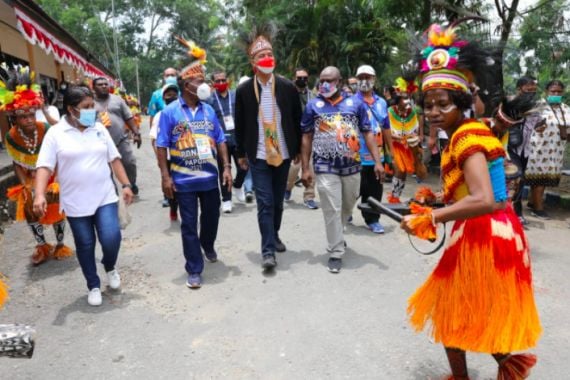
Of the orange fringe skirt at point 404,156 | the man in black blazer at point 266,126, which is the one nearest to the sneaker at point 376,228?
the orange fringe skirt at point 404,156

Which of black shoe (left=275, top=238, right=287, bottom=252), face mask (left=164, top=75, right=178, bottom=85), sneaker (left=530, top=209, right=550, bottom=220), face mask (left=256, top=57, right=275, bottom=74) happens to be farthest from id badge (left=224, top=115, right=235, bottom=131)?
sneaker (left=530, top=209, right=550, bottom=220)

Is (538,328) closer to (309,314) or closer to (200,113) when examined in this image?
(309,314)

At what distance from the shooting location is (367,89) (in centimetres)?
588

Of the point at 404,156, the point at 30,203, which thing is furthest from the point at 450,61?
the point at 30,203

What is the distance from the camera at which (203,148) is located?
4.33 m

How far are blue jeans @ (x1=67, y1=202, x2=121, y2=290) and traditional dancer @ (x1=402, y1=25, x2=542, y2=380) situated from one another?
2.69 meters

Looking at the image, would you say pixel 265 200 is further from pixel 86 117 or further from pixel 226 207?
pixel 226 207

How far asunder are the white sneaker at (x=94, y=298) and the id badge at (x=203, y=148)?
1431 mm

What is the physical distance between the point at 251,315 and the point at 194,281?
0.80 m

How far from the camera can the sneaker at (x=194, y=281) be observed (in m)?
4.26

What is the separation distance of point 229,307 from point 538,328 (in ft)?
7.57

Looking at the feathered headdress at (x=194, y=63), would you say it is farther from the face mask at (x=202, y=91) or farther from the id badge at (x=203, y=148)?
the id badge at (x=203, y=148)

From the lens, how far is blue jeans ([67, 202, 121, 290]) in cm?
394

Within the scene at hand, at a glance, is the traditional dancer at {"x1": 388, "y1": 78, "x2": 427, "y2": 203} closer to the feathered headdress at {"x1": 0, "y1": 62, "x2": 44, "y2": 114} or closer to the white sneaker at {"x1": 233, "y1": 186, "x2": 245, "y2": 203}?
the white sneaker at {"x1": 233, "y1": 186, "x2": 245, "y2": 203}
